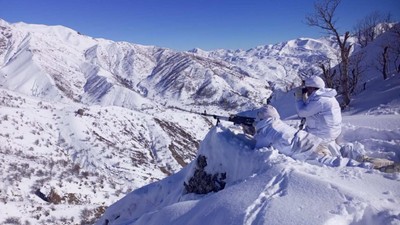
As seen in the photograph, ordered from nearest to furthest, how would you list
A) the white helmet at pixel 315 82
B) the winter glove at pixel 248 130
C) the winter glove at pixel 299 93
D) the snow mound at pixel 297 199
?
the snow mound at pixel 297 199 → the white helmet at pixel 315 82 → the winter glove at pixel 299 93 → the winter glove at pixel 248 130

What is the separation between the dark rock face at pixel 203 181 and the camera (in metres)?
7.14

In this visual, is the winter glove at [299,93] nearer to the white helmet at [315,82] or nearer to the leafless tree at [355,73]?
the white helmet at [315,82]

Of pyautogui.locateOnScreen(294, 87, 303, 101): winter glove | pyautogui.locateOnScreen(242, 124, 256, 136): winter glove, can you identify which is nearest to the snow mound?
pyautogui.locateOnScreen(294, 87, 303, 101): winter glove

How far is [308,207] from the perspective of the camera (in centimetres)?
378

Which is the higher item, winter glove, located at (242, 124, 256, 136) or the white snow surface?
winter glove, located at (242, 124, 256, 136)

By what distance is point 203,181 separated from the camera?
7566 mm

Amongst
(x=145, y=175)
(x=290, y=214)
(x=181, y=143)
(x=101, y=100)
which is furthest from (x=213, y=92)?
(x=290, y=214)

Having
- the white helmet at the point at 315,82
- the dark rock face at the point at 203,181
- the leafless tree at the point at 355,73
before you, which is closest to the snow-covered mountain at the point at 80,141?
the dark rock face at the point at 203,181

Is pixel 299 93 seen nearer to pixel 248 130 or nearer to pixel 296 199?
pixel 248 130

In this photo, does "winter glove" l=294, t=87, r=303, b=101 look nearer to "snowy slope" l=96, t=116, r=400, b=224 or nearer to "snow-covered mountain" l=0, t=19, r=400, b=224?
"snowy slope" l=96, t=116, r=400, b=224

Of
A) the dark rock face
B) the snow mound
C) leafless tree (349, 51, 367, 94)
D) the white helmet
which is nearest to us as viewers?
the snow mound

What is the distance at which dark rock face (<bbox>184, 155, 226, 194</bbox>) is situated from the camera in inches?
281

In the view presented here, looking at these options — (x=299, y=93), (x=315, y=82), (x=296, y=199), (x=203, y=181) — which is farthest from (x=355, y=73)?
(x=296, y=199)

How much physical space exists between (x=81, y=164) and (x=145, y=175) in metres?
4.87
